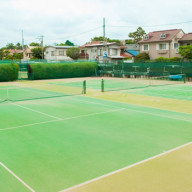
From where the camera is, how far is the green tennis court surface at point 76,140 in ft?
21.9

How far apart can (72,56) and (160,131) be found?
211ft

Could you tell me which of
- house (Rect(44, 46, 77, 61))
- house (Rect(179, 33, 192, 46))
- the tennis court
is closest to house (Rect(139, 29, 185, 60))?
house (Rect(179, 33, 192, 46))

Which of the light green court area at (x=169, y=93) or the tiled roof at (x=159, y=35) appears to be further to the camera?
the tiled roof at (x=159, y=35)

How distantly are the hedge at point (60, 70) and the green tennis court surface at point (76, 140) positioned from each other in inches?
884

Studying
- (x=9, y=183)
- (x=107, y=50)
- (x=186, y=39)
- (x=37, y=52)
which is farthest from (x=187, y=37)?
(x=9, y=183)

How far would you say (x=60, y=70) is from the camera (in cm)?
3972

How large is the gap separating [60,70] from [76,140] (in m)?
31.0

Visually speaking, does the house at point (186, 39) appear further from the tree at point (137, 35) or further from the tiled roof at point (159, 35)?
the tree at point (137, 35)

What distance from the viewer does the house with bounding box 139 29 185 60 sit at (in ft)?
171

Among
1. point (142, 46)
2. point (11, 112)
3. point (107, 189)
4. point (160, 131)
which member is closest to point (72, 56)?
point (142, 46)

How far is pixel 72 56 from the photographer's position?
7331cm

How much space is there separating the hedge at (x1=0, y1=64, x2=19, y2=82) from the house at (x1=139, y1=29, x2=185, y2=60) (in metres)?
28.7

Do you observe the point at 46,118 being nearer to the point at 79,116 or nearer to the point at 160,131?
the point at 79,116

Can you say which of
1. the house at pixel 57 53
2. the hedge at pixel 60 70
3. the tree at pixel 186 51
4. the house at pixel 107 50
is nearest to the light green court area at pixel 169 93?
the hedge at pixel 60 70
